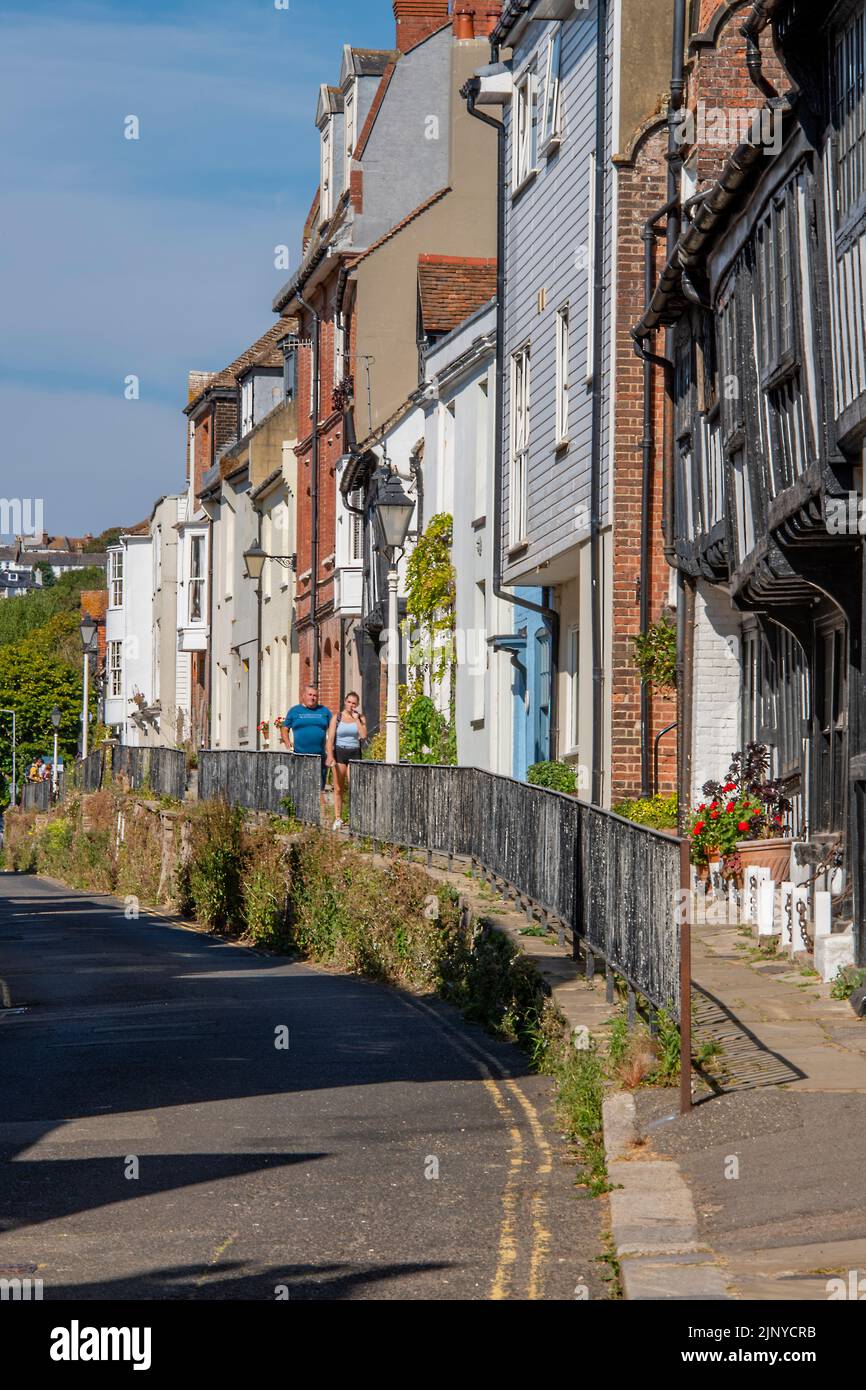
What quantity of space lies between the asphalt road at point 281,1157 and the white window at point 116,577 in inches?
2239

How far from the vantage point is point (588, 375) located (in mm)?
21094

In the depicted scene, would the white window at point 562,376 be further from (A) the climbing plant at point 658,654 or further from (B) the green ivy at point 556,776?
(B) the green ivy at point 556,776

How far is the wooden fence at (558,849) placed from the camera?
34.2ft

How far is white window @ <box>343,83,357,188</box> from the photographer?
Result: 132 feet

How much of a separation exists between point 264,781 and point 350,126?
57.6 feet

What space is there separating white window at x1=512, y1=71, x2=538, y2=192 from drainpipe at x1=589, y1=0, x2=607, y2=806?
3.06 meters

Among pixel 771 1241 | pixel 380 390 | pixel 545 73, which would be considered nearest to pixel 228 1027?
pixel 771 1241

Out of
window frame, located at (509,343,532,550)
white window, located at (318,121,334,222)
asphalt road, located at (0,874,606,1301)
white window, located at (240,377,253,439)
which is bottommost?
asphalt road, located at (0,874,606,1301)

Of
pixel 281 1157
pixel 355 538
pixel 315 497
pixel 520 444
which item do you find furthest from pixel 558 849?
pixel 315 497

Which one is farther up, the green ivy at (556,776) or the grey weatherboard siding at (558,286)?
the grey weatherboard siding at (558,286)

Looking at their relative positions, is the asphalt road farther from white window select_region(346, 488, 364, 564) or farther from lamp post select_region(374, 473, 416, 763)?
white window select_region(346, 488, 364, 564)

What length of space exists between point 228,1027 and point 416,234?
25.2 metres

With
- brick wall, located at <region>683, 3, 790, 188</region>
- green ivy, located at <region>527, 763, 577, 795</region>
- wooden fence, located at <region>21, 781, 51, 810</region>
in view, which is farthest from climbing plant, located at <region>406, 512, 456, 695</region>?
wooden fence, located at <region>21, 781, 51, 810</region>

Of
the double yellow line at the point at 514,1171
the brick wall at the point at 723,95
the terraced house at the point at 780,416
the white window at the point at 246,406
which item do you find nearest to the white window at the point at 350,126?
the white window at the point at 246,406
